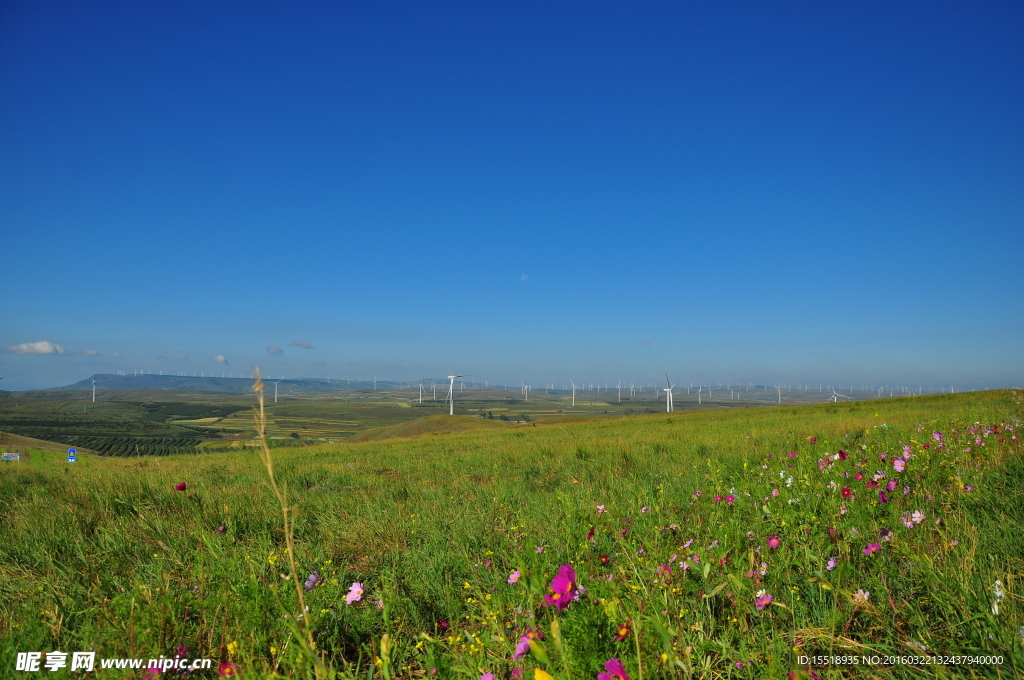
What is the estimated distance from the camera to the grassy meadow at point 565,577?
2271mm

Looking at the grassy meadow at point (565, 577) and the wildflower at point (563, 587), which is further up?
the wildflower at point (563, 587)

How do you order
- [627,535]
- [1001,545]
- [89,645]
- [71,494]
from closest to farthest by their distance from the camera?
[89,645]
[1001,545]
[627,535]
[71,494]

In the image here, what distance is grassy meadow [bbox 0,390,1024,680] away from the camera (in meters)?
2.27

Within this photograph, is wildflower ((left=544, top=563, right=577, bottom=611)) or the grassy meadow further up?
wildflower ((left=544, top=563, right=577, bottom=611))

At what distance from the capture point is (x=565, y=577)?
1764 mm

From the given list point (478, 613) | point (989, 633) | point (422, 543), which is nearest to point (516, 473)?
point (422, 543)

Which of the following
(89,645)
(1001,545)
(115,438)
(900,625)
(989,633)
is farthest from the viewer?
(115,438)

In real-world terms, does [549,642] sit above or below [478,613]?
above

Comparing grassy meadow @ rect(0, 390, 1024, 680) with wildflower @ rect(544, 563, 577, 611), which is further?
grassy meadow @ rect(0, 390, 1024, 680)

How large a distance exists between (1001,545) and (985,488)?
154cm

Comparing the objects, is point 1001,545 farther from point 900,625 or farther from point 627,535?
point 627,535

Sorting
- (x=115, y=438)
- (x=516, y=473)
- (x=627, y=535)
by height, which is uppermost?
(x=627, y=535)

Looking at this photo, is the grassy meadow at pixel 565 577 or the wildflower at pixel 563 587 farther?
the grassy meadow at pixel 565 577

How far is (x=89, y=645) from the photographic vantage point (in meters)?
2.69
